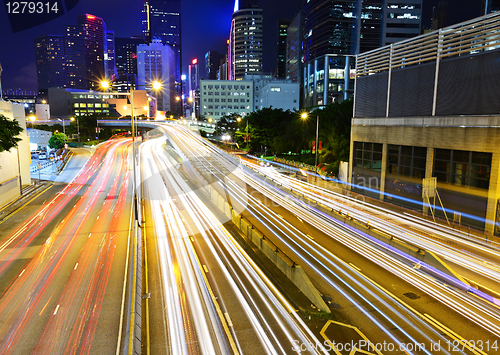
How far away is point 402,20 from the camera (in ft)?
350

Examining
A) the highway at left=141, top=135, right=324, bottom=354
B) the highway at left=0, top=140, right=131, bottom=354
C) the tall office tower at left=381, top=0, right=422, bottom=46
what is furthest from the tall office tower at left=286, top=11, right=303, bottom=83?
the highway at left=141, top=135, right=324, bottom=354

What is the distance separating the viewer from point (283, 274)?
50.8 ft

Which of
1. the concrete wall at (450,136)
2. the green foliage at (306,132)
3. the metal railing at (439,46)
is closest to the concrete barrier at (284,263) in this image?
the concrete wall at (450,136)

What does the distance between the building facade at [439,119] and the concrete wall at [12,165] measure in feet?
115

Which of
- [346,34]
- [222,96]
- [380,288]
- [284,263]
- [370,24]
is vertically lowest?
[380,288]

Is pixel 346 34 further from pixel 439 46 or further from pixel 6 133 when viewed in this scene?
pixel 6 133

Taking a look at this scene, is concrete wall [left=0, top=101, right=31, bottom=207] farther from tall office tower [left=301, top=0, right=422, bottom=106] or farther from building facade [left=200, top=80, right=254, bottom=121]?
building facade [left=200, top=80, right=254, bottom=121]

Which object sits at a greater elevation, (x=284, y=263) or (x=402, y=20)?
(x=402, y=20)

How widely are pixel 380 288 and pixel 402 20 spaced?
11757cm

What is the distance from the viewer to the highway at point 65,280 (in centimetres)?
1073

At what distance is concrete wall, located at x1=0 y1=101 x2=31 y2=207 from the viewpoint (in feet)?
98.9

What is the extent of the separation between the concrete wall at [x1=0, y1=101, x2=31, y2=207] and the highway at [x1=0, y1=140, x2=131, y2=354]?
503 centimetres

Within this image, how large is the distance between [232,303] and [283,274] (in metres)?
3.45

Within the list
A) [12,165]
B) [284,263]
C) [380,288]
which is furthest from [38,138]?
[380,288]
